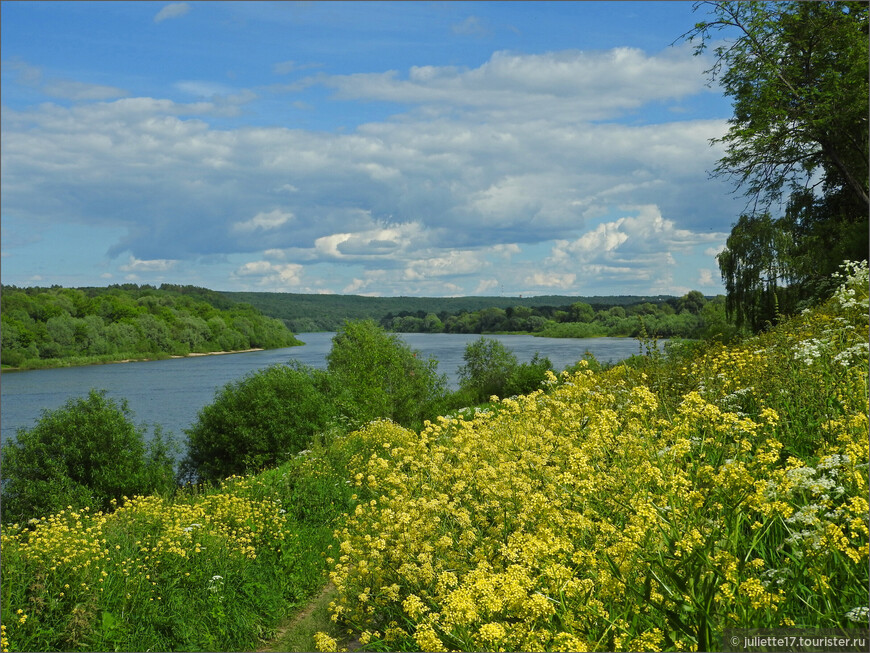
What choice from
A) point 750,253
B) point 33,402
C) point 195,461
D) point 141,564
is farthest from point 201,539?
point 33,402

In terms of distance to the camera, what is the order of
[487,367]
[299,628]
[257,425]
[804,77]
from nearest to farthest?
[299,628] < [804,77] < [257,425] < [487,367]

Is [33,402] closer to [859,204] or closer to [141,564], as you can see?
[141,564]

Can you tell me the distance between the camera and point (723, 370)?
6.96 meters

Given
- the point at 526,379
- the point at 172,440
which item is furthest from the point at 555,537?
the point at 526,379

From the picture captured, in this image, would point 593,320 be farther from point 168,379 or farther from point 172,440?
point 172,440

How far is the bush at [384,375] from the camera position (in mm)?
25797

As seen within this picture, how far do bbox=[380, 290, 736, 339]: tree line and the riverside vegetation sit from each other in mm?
2795

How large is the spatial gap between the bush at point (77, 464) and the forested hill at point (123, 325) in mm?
37736

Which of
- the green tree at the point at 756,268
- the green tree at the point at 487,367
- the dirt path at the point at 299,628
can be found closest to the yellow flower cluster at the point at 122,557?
the dirt path at the point at 299,628

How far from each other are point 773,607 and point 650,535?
0.72 meters

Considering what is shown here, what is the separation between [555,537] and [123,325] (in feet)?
206

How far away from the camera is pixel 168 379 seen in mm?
47000

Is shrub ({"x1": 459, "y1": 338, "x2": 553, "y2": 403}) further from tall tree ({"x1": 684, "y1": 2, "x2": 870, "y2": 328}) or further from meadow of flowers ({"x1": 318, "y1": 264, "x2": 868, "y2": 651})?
meadow of flowers ({"x1": 318, "y1": 264, "x2": 868, "y2": 651})

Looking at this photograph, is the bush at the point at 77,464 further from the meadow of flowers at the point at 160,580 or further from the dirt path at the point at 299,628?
the dirt path at the point at 299,628
